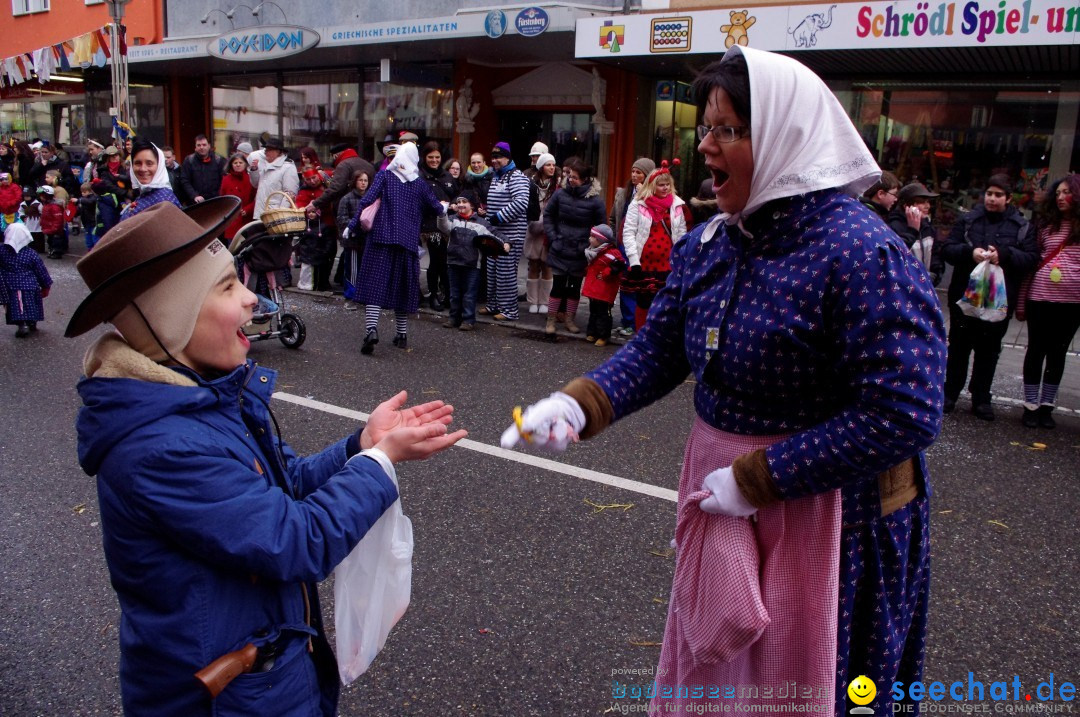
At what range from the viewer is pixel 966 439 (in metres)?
6.27

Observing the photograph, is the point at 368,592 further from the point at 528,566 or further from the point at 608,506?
the point at 608,506

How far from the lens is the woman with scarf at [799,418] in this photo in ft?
5.57

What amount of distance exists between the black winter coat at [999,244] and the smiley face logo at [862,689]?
575 cm

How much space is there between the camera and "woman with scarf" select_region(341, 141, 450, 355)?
841cm

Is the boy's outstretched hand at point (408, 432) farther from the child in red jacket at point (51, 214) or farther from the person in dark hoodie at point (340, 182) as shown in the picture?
the child in red jacket at point (51, 214)

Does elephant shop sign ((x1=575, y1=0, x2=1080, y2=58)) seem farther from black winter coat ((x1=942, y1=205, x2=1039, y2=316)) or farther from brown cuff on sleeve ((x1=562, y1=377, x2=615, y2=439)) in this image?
brown cuff on sleeve ((x1=562, y1=377, x2=615, y2=439))

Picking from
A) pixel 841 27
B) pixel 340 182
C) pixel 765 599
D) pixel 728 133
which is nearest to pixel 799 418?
pixel 765 599

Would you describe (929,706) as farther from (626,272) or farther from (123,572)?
(626,272)

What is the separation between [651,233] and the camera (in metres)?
8.67

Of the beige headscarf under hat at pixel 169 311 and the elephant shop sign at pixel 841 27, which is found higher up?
the elephant shop sign at pixel 841 27

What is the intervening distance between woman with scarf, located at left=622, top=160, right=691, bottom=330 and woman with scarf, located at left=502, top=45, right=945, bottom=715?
21.9 ft

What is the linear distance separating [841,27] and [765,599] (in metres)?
11.0

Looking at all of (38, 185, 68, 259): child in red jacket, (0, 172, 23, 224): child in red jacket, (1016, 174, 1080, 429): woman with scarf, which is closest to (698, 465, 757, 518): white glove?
(1016, 174, 1080, 429): woman with scarf

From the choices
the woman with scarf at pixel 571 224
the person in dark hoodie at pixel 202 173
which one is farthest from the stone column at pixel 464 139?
the woman with scarf at pixel 571 224
